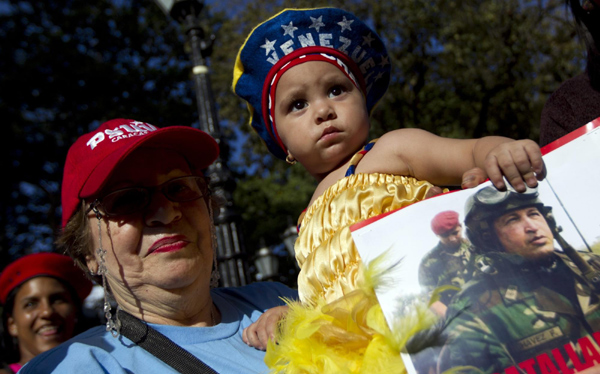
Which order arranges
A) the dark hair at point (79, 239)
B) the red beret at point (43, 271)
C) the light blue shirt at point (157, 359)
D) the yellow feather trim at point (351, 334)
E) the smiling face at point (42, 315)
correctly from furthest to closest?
the red beret at point (43, 271) < the smiling face at point (42, 315) < the dark hair at point (79, 239) < the light blue shirt at point (157, 359) < the yellow feather trim at point (351, 334)

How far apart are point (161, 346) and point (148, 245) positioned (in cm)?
39

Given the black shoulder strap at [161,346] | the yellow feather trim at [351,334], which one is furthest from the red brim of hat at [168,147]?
the yellow feather trim at [351,334]

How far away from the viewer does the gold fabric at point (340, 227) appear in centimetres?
157

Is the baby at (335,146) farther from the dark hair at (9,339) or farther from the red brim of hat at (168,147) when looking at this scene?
the dark hair at (9,339)

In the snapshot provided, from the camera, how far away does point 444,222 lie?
1.24 m

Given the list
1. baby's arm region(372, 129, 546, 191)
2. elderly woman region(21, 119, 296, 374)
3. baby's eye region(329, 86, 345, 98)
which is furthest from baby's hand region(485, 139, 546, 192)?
elderly woman region(21, 119, 296, 374)

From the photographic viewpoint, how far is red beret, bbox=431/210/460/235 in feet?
4.06

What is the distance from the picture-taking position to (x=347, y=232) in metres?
1.61

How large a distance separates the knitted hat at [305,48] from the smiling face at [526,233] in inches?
45.9

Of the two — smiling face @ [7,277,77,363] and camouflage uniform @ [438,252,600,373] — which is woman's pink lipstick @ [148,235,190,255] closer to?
camouflage uniform @ [438,252,600,373]

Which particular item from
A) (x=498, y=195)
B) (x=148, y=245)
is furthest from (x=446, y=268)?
(x=148, y=245)

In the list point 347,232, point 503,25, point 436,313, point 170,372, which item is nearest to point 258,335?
point 170,372

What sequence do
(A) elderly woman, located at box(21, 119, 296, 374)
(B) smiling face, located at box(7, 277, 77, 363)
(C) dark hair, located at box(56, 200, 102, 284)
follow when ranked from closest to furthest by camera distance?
(A) elderly woman, located at box(21, 119, 296, 374) < (C) dark hair, located at box(56, 200, 102, 284) < (B) smiling face, located at box(7, 277, 77, 363)

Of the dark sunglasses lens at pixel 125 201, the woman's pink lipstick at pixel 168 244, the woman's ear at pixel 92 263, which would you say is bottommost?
the woman's pink lipstick at pixel 168 244
